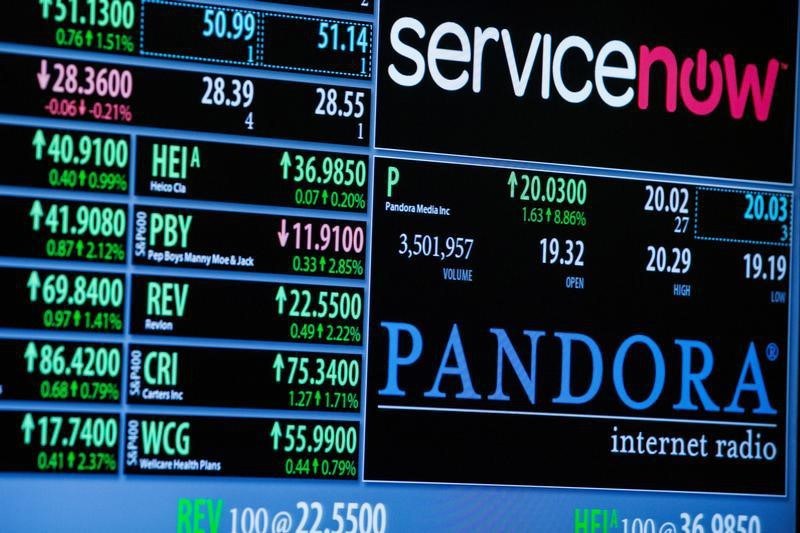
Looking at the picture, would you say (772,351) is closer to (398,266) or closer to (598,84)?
(598,84)

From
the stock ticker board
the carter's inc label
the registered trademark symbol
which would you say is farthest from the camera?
the registered trademark symbol

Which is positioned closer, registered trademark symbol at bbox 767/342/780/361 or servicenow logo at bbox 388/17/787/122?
servicenow logo at bbox 388/17/787/122

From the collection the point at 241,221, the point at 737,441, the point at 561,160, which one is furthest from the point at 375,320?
the point at 737,441

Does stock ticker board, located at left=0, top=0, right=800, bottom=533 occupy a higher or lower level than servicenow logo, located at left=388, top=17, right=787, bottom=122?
lower

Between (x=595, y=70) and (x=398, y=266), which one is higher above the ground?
(x=595, y=70)

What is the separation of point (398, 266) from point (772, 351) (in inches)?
46.1

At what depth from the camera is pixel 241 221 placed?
145 inches

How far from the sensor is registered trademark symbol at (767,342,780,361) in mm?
4074

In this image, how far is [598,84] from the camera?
4023 mm

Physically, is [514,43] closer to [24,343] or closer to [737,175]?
[737,175]

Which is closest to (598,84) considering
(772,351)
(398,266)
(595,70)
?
(595,70)

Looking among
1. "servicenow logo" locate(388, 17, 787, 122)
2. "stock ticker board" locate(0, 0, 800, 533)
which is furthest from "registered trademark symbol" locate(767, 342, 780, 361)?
"servicenow logo" locate(388, 17, 787, 122)

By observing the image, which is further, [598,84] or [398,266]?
[598,84]

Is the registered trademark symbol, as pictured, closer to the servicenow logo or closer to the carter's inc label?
the carter's inc label
